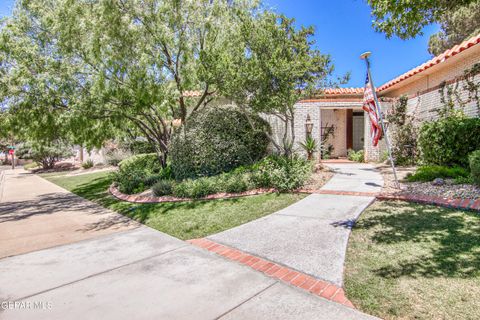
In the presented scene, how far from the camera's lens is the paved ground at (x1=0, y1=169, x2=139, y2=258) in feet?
16.8

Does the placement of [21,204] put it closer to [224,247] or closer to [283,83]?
[224,247]

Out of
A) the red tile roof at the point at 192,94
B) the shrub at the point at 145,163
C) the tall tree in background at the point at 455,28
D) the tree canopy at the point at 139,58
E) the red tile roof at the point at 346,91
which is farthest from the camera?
the tall tree in background at the point at 455,28

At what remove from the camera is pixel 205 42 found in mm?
9461

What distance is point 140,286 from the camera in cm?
317

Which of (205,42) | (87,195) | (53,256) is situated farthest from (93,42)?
(53,256)

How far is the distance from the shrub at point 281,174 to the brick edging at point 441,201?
2.16m

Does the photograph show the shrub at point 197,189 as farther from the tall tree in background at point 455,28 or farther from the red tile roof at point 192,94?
the tall tree in background at point 455,28

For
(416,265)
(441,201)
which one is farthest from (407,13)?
(416,265)

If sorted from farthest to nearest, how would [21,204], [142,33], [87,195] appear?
[87,195] → [21,204] → [142,33]

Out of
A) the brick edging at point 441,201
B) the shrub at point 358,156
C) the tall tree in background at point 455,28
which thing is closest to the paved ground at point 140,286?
the brick edging at point 441,201

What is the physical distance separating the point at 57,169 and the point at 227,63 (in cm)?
2353

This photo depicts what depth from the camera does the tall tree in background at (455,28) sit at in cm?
1585

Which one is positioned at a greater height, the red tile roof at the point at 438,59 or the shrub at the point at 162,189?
the red tile roof at the point at 438,59

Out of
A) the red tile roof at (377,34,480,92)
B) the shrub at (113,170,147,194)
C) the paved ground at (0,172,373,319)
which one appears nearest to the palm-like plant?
the red tile roof at (377,34,480,92)
